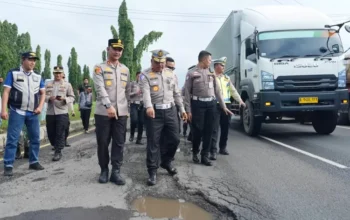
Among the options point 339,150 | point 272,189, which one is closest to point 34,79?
point 272,189

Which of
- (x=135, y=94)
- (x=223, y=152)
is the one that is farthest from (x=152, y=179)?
(x=135, y=94)

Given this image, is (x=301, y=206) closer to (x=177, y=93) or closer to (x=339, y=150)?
(x=177, y=93)

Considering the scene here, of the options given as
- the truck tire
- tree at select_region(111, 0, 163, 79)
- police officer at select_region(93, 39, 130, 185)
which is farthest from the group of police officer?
tree at select_region(111, 0, 163, 79)

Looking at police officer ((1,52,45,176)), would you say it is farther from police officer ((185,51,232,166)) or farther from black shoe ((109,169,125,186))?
police officer ((185,51,232,166))

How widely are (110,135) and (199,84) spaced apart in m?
1.87

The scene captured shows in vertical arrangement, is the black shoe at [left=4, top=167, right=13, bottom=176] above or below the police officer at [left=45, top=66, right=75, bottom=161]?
below

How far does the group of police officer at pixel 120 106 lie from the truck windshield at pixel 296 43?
2.48 metres

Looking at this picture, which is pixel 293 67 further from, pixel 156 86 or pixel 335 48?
pixel 156 86

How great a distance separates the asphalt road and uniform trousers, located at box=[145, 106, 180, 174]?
38.1 inches

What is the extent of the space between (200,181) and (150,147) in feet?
2.64

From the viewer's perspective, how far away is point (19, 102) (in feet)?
18.1

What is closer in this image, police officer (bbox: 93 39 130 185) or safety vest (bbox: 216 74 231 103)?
police officer (bbox: 93 39 130 185)

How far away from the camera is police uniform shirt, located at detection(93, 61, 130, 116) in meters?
4.76

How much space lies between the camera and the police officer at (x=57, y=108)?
22.5 feet
